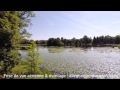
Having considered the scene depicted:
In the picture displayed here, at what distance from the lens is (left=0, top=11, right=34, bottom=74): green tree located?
12008mm

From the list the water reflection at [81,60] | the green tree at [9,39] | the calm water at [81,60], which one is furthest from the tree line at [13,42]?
the water reflection at [81,60]

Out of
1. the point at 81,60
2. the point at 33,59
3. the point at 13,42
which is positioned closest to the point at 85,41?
the point at 81,60

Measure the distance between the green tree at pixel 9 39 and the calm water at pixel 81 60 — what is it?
1.77 m

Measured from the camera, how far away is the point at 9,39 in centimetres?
1220

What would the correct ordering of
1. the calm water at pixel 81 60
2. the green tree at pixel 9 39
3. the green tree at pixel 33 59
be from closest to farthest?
the green tree at pixel 9 39 → the green tree at pixel 33 59 → the calm water at pixel 81 60

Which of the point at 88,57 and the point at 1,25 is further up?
the point at 1,25

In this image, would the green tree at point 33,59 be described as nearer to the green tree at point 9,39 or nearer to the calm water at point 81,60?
the calm water at point 81,60

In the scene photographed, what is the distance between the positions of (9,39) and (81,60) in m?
6.75

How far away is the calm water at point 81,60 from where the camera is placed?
49.2ft
